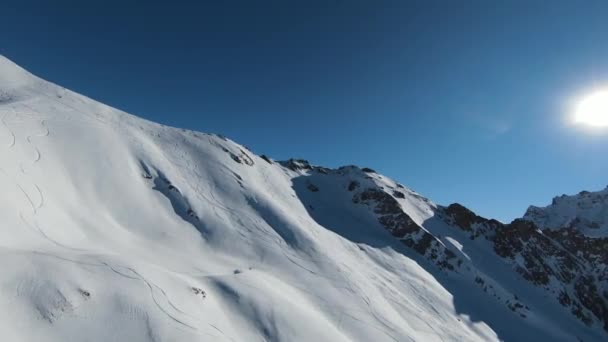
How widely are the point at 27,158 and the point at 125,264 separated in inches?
823

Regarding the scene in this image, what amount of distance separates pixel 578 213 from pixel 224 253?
179061mm

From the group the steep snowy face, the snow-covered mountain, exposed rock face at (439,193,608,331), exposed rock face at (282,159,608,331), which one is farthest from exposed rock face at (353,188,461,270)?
the steep snowy face

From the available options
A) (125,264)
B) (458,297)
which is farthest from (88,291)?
(458,297)

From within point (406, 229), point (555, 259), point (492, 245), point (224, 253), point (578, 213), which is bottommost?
point (224, 253)

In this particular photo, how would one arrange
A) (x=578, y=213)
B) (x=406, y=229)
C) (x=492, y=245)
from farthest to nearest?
(x=578, y=213) < (x=492, y=245) < (x=406, y=229)

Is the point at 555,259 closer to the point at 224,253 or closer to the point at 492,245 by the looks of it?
the point at 492,245

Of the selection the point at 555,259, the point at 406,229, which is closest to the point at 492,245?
the point at 555,259

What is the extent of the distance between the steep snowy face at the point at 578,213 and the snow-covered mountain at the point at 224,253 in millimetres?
63897

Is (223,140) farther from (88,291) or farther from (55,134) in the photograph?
(88,291)

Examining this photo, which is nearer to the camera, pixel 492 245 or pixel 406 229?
pixel 406 229

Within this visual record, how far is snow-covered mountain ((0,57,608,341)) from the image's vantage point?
22.4m

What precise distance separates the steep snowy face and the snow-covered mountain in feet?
210

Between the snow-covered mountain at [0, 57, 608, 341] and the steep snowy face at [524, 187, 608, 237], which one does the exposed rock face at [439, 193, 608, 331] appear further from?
the steep snowy face at [524, 187, 608, 237]

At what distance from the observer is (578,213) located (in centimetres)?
15988
